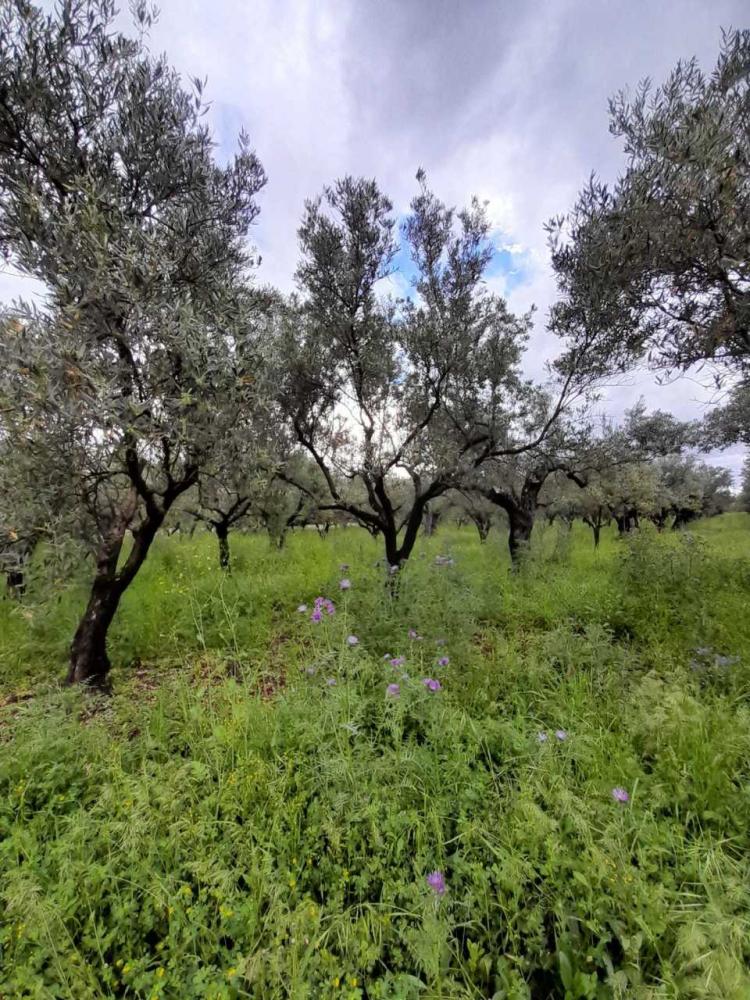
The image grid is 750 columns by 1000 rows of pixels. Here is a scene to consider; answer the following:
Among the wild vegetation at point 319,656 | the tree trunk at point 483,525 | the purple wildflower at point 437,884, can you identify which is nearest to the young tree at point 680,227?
the wild vegetation at point 319,656

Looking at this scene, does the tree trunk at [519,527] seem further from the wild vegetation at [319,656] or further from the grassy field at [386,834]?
the grassy field at [386,834]

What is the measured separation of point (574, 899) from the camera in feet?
5.87

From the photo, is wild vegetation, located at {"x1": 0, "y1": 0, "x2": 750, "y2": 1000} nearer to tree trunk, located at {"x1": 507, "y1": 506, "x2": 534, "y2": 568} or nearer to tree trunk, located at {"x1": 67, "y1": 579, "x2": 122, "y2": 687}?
tree trunk, located at {"x1": 67, "y1": 579, "x2": 122, "y2": 687}

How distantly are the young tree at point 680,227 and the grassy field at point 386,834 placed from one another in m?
4.28

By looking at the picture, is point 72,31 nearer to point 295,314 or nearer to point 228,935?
point 295,314

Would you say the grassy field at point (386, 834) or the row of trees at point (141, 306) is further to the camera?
the row of trees at point (141, 306)

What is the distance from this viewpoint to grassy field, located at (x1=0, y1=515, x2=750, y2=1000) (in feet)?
5.37

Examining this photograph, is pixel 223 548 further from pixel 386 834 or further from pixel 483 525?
pixel 483 525

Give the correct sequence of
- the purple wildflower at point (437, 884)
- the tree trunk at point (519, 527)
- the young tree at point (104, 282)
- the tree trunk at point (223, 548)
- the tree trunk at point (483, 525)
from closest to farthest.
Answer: the purple wildflower at point (437, 884)
the young tree at point (104, 282)
the tree trunk at point (223, 548)
the tree trunk at point (519, 527)
the tree trunk at point (483, 525)

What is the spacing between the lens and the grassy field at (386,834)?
164 cm

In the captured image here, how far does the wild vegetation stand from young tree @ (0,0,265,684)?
0.03 meters

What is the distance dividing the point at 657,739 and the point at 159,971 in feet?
10.2

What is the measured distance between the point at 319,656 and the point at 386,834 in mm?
1719

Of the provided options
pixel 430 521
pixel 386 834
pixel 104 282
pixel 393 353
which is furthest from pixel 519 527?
pixel 430 521
